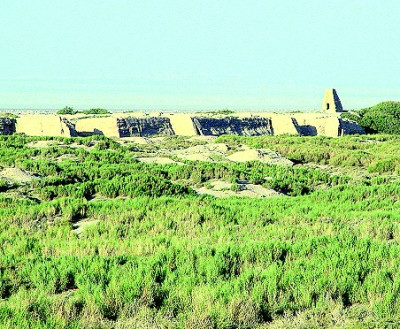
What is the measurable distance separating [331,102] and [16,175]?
174 ft

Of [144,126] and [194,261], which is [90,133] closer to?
[144,126]

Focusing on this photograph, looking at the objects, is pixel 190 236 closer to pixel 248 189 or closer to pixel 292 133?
pixel 248 189

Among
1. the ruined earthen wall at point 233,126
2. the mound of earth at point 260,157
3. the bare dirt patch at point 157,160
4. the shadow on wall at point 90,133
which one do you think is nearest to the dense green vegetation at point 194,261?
the bare dirt patch at point 157,160

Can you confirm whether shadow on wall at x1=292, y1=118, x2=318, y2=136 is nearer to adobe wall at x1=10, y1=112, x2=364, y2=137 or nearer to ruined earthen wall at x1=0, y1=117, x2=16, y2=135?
adobe wall at x1=10, y1=112, x2=364, y2=137

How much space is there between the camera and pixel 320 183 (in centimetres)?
2030

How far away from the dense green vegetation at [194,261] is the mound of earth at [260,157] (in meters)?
13.7

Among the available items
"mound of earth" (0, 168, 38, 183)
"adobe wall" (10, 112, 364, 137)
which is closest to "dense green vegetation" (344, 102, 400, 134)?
"adobe wall" (10, 112, 364, 137)

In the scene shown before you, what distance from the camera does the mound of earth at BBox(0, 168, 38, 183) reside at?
50.1 feet

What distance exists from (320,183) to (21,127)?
26.1 m

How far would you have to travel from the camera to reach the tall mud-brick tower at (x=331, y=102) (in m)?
61.2

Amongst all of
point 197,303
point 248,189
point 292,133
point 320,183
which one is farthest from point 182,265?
point 292,133

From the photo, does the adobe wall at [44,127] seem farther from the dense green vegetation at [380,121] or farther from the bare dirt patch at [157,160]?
the dense green vegetation at [380,121]

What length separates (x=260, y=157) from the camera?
28031 mm

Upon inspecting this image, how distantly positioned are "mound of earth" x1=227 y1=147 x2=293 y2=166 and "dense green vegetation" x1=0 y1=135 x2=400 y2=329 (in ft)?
44.9
